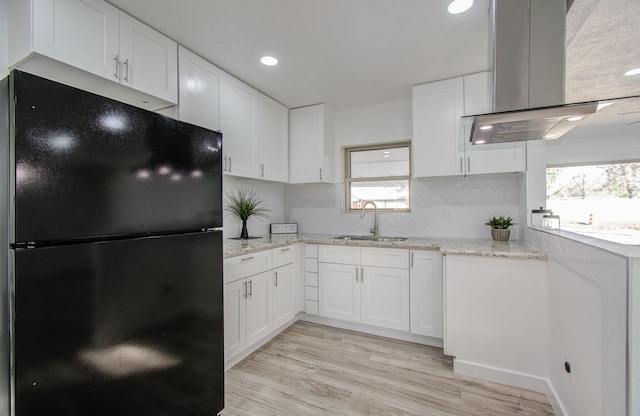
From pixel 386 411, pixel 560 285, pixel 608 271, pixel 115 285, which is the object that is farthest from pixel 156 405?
pixel 560 285

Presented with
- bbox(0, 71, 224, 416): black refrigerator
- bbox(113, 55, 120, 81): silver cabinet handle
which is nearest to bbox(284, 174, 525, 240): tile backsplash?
bbox(0, 71, 224, 416): black refrigerator

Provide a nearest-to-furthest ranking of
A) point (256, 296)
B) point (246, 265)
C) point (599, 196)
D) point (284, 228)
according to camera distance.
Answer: point (246, 265) < point (256, 296) < point (284, 228) < point (599, 196)

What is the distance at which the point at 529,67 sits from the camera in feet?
4.40

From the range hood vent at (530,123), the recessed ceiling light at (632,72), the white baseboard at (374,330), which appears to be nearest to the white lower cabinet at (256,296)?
the white baseboard at (374,330)

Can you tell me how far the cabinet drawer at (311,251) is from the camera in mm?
2918

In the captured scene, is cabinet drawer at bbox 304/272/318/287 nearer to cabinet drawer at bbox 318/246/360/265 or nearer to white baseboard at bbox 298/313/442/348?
cabinet drawer at bbox 318/246/360/265

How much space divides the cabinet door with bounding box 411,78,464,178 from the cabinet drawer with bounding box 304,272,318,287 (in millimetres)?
1526

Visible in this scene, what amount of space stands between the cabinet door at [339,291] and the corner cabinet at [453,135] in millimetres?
1245

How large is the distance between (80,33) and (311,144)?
7.05 ft

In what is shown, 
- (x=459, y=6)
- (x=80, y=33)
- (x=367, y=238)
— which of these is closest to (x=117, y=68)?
(x=80, y=33)

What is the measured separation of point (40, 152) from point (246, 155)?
1853 millimetres

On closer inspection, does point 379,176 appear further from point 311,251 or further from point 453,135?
point 311,251

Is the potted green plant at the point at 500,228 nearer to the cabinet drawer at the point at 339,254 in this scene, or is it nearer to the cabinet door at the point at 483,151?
the cabinet door at the point at 483,151

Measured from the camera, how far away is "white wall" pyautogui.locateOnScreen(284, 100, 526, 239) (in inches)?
105
